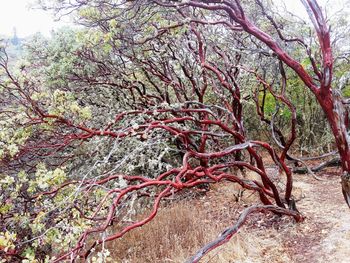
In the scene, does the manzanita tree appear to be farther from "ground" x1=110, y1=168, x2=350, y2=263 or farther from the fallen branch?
"ground" x1=110, y1=168, x2=350, y2=263

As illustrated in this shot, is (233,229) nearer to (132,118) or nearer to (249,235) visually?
(249,235)

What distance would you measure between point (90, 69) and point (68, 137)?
357 centimetres

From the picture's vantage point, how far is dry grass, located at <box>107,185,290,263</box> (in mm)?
4105

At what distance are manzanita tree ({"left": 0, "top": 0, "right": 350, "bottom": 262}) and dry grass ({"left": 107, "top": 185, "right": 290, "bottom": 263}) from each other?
0.39 metres

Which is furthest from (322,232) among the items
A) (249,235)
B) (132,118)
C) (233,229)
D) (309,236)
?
(132,118)

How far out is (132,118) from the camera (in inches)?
195

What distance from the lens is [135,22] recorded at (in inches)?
240

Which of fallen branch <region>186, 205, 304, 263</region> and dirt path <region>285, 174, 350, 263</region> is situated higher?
fallen branch <region>186, 205, 304, 263</region>

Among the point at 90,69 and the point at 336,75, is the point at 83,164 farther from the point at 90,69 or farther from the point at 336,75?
the point at 336,75

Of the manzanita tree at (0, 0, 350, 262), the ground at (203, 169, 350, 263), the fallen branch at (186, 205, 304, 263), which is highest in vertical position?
the manzanita tree at (0, 0, 350, 262)

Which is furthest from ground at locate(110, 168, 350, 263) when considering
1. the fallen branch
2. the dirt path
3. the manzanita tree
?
the manzanita tree

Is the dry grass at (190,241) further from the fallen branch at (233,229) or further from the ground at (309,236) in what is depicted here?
the fallen branch at (233,229)

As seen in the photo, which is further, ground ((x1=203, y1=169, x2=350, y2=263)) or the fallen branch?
ground ((x1=203, y1=169, x2=350, y2=263))

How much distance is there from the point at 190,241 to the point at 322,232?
5.62 feet
